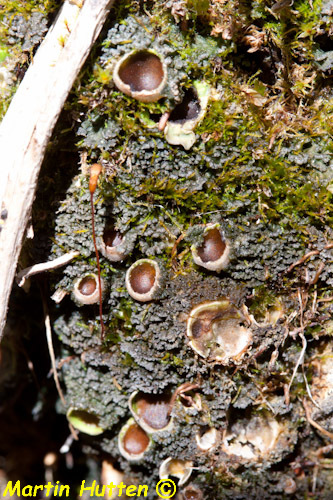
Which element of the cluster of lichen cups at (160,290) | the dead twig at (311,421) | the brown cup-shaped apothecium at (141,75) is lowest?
the dead twig at (311,421)

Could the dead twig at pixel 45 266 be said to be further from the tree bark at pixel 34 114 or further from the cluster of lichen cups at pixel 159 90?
the cluster of lichen cups at pixel 159 90

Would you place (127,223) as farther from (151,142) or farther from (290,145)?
(290,145)

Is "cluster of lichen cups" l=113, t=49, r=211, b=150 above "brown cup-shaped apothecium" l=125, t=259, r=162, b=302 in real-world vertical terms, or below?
above

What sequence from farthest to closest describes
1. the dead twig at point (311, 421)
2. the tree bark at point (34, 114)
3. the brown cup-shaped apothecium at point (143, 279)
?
the dead twig at point (311, 421) < the brown cup-shaped apothecium at point (143, 279) < the tree bark at point (34, 114)

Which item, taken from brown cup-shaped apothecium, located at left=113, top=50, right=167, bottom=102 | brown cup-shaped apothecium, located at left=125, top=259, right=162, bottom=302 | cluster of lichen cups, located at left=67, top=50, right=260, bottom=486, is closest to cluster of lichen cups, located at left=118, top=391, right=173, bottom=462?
cluster of lichen cups, located at left=67, top=50, right=260, bottom=486

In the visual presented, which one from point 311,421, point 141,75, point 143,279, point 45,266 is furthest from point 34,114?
point 311,421

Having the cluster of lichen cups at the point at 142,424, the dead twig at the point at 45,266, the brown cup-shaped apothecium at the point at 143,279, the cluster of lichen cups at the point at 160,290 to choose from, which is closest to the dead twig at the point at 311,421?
the cluster of lichen cups at the point at 160,290

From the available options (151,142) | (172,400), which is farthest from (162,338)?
(151,142)

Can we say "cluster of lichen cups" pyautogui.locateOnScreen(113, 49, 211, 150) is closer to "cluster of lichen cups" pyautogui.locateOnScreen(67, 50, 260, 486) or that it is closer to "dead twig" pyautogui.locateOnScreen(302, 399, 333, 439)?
"cluster of lichen cups" pyautogui.locateOnScreen(67, 50, 260, 486)

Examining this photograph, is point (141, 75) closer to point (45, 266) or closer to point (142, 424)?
point (45, 266)

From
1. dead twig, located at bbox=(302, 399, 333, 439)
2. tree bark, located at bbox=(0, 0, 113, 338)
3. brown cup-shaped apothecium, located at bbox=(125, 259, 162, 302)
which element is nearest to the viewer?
tree bark, located at bbox=(0, 0, 113, 338)
